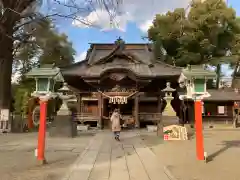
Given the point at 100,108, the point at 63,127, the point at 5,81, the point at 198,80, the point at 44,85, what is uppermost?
the point at 5,81

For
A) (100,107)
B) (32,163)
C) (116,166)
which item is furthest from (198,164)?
(100,107)

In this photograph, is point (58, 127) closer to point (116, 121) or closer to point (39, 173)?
point (116, 121)

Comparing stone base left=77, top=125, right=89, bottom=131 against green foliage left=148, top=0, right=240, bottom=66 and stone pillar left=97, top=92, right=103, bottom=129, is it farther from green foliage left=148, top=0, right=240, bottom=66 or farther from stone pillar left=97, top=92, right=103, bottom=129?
green foliage left=148, top=0, right=240, bottom=66

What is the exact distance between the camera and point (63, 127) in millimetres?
17344

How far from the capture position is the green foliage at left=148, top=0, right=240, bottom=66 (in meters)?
37.8

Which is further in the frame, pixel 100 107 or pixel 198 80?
pixel 100 107

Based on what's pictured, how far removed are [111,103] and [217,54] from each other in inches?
827

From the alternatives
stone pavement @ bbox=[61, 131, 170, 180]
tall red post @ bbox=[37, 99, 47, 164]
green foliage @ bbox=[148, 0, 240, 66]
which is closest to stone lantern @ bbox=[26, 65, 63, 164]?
tall red post @ bbox=[37, 99, 47, 164]

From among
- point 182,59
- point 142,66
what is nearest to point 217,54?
point 182,59

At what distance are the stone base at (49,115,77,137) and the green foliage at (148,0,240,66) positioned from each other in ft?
73.5

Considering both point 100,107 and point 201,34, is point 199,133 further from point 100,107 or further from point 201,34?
point 201,34

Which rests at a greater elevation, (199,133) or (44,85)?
(44,85)

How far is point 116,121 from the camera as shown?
15492 millimetres

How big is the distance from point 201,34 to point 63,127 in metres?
26.5
